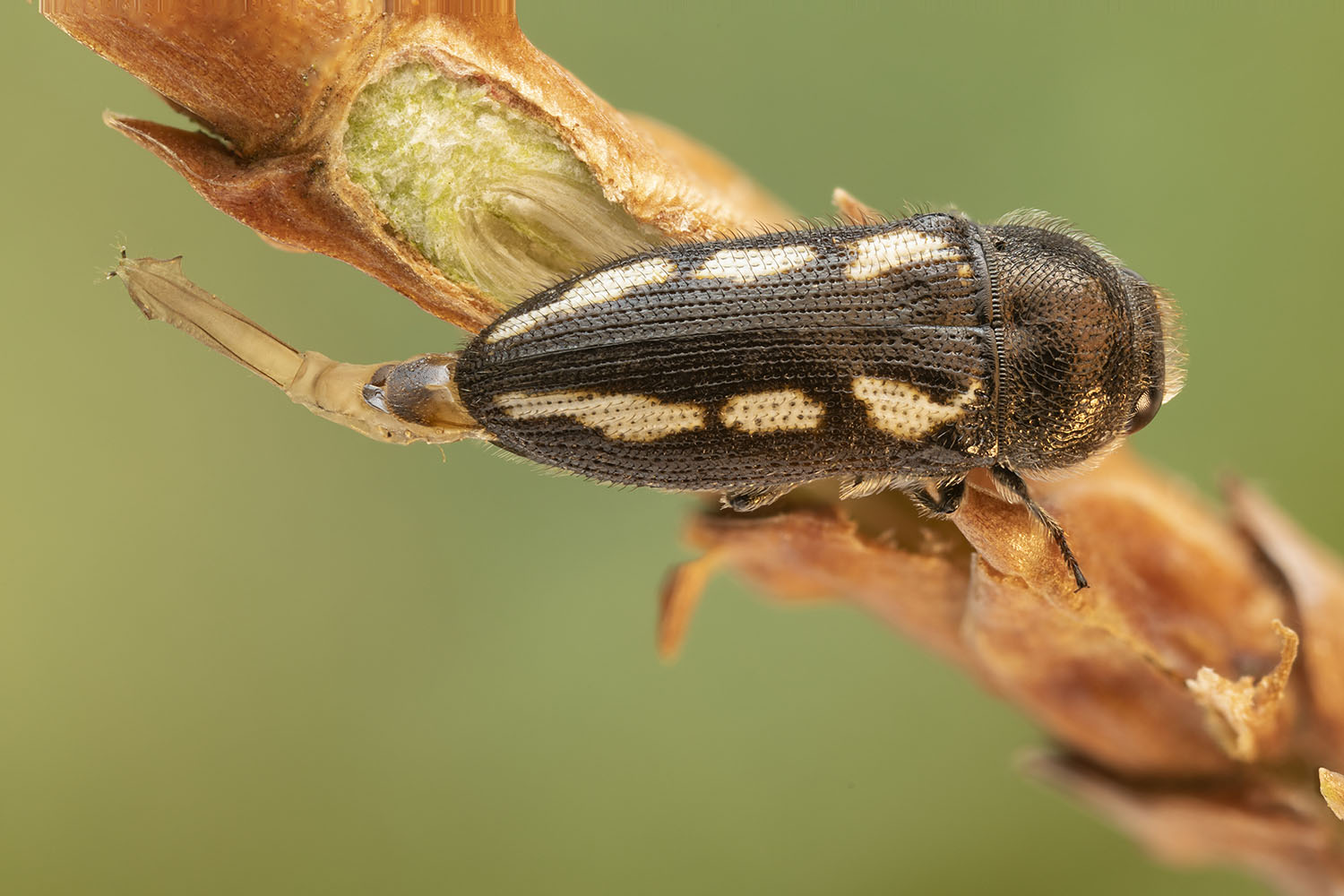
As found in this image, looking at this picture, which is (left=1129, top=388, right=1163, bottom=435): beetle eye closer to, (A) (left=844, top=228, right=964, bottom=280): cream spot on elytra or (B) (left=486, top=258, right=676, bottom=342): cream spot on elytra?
(A) (left=844, top=228, right=964, bottom=280): cream spot on elytra

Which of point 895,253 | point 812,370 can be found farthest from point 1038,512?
point 895,253

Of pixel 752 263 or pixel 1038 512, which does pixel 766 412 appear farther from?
pixel 1038 512

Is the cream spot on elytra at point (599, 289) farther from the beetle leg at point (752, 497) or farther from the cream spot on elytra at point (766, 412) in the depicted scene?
the beetle leg at point (752, 497)

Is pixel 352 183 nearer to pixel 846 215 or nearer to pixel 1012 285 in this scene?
pixel 846 215

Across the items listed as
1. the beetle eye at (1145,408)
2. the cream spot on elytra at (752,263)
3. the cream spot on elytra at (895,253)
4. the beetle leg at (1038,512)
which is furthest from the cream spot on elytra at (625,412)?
the beetle eye at (1145,408)

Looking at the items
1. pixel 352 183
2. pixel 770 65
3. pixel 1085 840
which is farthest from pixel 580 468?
pixel 1085 840

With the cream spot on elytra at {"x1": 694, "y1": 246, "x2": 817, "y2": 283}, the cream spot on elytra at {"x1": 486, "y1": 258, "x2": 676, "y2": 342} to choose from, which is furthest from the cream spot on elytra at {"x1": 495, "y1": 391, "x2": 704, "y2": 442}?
the cream spot on elytra at {"x1": 694, "y1": 246, "x2": 817, "y2": 283}
